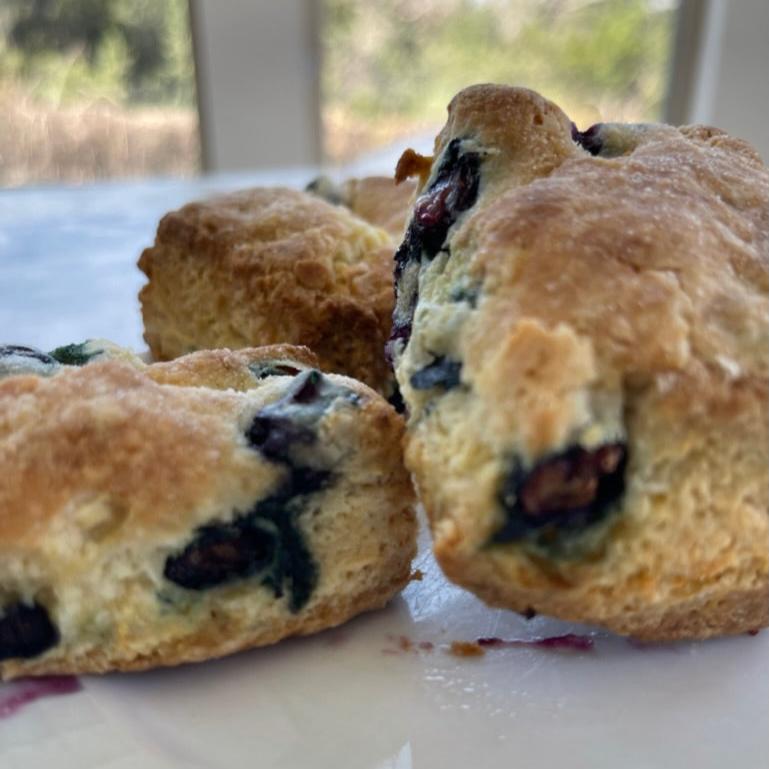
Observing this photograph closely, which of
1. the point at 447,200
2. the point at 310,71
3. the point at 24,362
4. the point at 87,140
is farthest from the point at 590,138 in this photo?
the point at 87,140

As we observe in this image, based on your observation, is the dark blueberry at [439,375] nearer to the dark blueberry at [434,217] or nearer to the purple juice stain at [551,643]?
the dark blueberry at [434,217]

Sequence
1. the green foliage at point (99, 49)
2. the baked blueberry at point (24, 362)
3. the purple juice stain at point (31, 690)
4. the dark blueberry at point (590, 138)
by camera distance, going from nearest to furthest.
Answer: the purple juice stain at point (31, 690)
the baked blueberry at point (24, 362)
the dark blueberry at point (590, 138)
the green foliage at point (99, 49)

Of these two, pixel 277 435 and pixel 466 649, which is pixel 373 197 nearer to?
pixel 277 435

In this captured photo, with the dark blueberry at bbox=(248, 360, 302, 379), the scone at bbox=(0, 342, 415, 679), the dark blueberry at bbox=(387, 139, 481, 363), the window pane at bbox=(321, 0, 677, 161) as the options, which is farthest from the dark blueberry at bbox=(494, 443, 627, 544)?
the window pane at bbox=(321, 0, 677, 161)

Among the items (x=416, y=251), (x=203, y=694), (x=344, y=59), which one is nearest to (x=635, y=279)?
(x=416, y=251)

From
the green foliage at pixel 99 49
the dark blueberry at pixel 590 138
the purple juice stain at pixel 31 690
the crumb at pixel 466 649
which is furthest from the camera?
the green foliage at pixel 99 49

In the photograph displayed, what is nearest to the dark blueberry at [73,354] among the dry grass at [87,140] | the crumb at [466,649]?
the crumb at [466,649]
